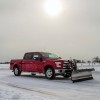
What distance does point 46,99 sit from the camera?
9.55m

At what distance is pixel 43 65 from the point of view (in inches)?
720

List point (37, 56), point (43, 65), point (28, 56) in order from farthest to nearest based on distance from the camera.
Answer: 1. point (28, 56)
2. point (37, 56)
3. point (43, 65)

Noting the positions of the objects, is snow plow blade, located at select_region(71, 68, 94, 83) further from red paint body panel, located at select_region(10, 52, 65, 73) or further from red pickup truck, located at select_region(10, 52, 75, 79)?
red paint body panel, located at select_region(10, 52, 65, 73)

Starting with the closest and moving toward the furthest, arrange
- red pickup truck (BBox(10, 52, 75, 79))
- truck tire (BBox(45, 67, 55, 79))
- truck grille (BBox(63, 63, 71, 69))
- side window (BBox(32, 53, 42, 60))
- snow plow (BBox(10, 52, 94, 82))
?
1. snow plow (BBox(10, 52, 94, 82))
2. truck tire (BBox(45, 67, 55, 79))
3. red pickup truck (BBox(10, 52, 75, 79))
4. truck grille (BBox(63, 63, 71, 69))
5. side window (BBox(32, 53, 42, 60))

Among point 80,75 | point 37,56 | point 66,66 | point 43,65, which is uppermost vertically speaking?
point 37,56

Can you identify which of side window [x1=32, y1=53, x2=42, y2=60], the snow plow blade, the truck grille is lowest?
the snow plow blade

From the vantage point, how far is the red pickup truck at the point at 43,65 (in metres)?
17.5

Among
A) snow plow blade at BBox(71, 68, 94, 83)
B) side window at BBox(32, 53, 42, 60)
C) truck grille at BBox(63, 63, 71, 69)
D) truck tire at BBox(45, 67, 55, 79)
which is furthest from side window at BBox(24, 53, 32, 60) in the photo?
A: snow plow blade at BBox(71, 68, 94, 83)

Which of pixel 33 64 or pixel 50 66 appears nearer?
pixel 50 66


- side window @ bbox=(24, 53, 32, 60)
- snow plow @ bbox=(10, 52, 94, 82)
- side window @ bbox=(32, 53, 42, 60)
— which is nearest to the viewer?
snow plow @ bbox=(10, 52, 94, 82)

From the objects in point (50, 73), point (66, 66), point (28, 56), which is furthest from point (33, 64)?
point (66, 66)

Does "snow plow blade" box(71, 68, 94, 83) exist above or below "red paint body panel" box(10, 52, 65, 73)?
below

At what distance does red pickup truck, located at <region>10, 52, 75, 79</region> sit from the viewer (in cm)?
1752

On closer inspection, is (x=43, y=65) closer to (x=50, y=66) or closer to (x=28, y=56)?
(x=50, y=66)
